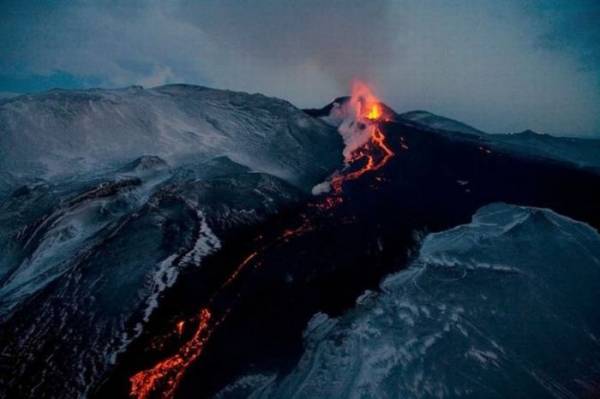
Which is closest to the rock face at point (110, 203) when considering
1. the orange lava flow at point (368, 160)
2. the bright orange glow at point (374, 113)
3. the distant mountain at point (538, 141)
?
the orange lava flow at point (368, 160)

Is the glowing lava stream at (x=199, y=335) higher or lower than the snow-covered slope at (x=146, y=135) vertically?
lower

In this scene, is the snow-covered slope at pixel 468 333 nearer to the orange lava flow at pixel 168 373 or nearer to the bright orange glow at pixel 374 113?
the orange lava flow at pixel 168 373

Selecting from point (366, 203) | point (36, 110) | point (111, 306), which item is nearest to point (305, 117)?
point (366, 203)

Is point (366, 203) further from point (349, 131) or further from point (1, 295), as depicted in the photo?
point (349, 131)

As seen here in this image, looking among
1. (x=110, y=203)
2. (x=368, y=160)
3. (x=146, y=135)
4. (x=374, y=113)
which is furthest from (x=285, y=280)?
(x=374, y=113)

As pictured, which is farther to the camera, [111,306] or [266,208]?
[266,208]
